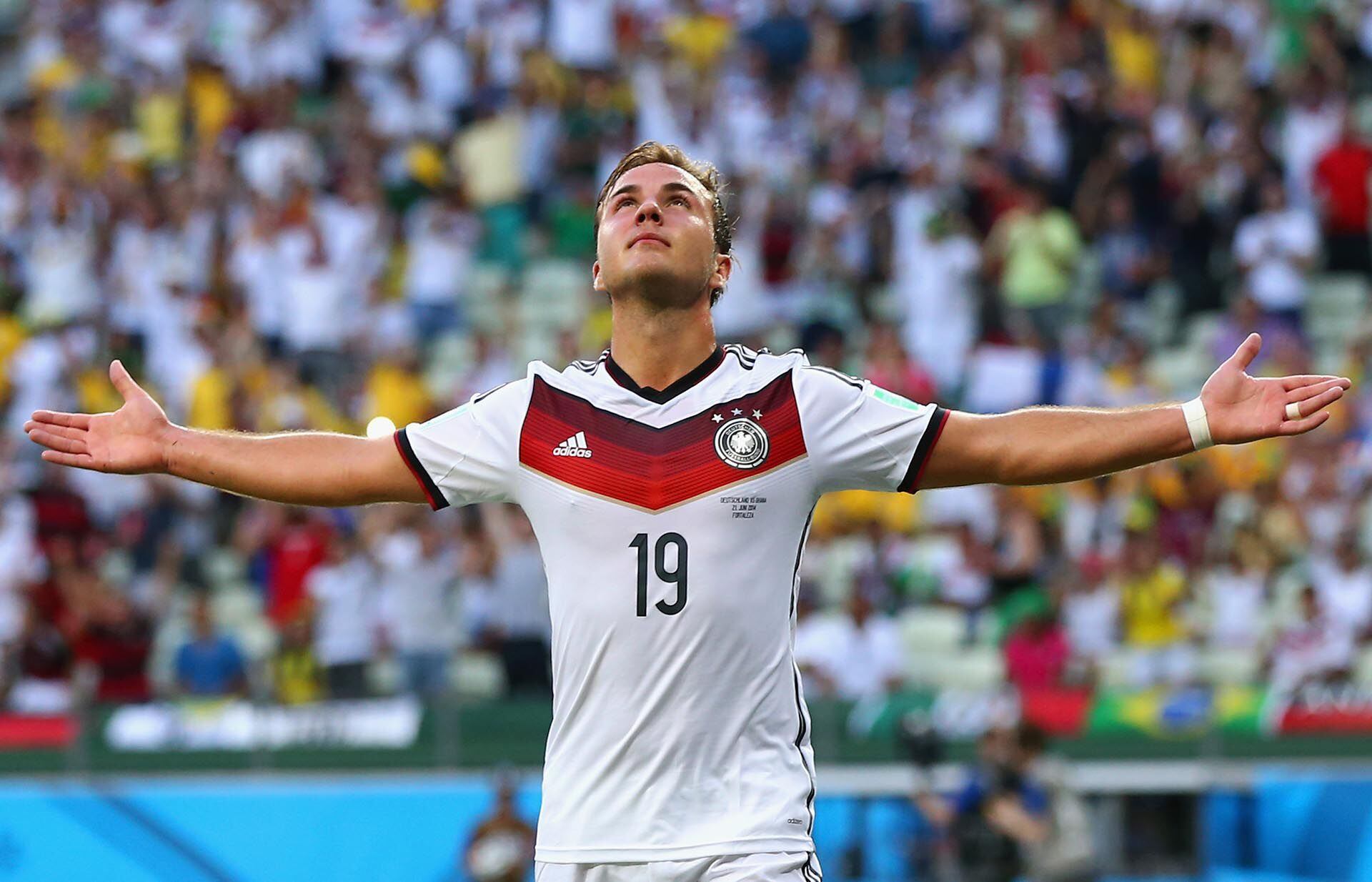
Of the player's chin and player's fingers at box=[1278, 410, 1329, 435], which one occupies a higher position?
the player's chin

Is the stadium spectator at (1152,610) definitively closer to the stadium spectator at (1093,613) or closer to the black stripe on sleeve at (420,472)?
the stadium spectator at (1093,613)

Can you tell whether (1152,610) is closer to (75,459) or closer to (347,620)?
(347,620)

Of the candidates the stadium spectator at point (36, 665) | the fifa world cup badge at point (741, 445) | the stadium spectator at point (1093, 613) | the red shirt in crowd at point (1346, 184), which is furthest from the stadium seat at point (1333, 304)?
the fifa world cup badge at point (741, 445)

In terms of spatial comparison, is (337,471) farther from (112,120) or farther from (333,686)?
(112,120)

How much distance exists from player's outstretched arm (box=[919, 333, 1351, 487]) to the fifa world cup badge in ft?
1.28

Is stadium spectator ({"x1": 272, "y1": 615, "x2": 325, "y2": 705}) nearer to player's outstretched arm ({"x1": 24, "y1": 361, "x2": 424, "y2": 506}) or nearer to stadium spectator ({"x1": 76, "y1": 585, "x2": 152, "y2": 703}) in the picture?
stadium spectator ({"x1": 76, "y1": 585, "x2": 152, "y2": 703})

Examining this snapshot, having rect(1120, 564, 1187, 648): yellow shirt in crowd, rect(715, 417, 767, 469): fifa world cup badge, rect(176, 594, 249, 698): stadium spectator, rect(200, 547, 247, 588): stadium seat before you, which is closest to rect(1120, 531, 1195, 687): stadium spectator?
Answer: rect(1120, 564, 1187, 648): yellow shirt in crowd

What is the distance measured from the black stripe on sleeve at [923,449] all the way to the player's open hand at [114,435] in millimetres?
1716

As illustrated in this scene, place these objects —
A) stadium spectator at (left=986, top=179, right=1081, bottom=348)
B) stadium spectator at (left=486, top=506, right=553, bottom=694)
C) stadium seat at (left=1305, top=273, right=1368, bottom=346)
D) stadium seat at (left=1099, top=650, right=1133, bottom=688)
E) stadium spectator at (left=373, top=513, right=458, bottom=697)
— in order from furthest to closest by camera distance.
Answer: stadium seat at (left=1305, top=273, right=1368, bottom=346) < stadium spectator at (left=986, top=179, right=1081, bottom=348) < stadium spectator at (left=373, top=513, right=458, bottom=697) < stadium spectator at (left=486, top=506, right=553, bottom=694) < stadium seat at (left=1099, top=650, right=1133, bottom=688)

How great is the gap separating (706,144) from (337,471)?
40.8 ft

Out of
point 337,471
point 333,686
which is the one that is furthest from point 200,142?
point 337,471

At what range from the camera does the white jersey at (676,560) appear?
4535mm

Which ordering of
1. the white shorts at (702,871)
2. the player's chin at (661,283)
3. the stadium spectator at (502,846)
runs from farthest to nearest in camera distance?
the stadium spectator at (502,846) → the player's chin at (661,283) → the white shorts at (702,871)

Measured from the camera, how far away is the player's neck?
4.86 meters
